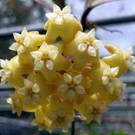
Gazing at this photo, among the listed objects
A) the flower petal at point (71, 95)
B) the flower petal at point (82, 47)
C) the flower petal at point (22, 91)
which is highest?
the flower petal at point (82, 47)

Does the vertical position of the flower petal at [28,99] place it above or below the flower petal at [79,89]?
below

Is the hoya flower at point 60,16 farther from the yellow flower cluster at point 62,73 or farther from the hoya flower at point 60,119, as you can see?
the hoya flower at point 60,119

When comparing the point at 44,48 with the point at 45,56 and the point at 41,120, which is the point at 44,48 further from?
the point at 41,120

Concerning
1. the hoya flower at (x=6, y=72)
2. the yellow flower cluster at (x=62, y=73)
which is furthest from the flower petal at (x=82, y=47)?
the hoya flower at (x=6, y=72)

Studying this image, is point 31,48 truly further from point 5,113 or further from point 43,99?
point 5,113

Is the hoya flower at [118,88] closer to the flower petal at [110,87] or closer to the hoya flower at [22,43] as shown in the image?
the flower petal at [110,87]

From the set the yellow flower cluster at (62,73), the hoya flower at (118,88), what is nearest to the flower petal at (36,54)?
the yellow flower cluster at (62,73)

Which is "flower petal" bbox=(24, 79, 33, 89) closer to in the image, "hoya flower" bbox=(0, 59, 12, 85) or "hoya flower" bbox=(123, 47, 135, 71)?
"hoya flower" bbox=(0, 59, 12, 85)

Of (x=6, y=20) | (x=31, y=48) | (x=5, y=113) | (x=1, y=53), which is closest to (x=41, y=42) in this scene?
(x=31, y=48)
